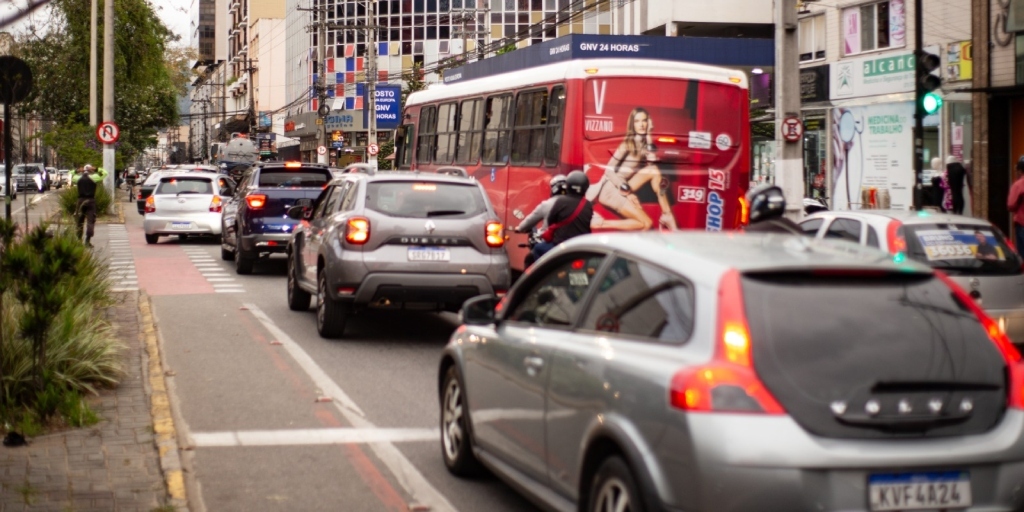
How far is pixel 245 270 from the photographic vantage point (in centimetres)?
2098

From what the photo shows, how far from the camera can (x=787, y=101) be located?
18719 millimetres

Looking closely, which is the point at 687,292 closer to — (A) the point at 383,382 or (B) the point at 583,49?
(A) the point at 383,382

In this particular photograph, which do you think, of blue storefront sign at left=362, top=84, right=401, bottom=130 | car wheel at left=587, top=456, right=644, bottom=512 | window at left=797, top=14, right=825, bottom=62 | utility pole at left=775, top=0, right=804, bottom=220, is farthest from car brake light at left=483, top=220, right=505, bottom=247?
blue storefront sign at left=362, top=84, right=401, bottom=130

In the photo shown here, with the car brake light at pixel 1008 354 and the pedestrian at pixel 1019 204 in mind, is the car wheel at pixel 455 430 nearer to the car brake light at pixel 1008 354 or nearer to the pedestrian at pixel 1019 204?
the car brake light at pixel 1008 354

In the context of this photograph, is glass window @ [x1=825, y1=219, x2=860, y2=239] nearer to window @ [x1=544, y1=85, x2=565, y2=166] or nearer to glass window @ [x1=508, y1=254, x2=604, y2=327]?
window @ [x1=544, y1=85, x2=565, y2=166]

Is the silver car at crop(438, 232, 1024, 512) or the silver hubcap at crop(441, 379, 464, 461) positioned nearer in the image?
the silver car at crop(438, 232, 1024, 512)

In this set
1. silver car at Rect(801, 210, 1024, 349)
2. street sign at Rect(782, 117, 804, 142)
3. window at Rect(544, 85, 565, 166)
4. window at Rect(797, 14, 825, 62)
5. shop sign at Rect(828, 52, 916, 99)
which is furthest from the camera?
window at Rect(797, 14, 825, 62)

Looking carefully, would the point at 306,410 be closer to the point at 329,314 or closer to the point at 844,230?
the point at 329,314

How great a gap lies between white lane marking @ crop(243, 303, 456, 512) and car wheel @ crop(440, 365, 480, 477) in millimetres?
200

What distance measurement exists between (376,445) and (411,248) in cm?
444

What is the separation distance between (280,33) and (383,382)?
11082 cm

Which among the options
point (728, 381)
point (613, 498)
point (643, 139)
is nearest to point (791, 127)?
point (643, 139)

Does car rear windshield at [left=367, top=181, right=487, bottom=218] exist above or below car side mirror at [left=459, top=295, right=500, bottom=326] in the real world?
above

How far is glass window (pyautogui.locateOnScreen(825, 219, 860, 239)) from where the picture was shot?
38.0ft
